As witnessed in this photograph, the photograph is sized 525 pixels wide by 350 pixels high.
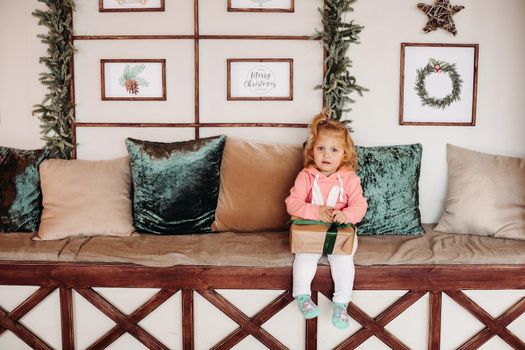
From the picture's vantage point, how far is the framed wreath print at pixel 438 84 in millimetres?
3041

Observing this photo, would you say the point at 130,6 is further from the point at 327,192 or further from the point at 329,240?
the point at 329,240

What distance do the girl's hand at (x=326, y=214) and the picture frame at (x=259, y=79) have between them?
3.02 feet

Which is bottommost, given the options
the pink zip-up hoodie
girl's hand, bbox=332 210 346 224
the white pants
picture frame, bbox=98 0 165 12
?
the white pants

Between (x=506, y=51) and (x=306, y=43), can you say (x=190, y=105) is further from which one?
(x=506, y=51)

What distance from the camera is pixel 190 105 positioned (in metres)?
3.09

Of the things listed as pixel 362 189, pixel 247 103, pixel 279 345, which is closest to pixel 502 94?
pixel 362 189

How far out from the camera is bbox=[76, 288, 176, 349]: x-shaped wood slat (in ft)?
7.97

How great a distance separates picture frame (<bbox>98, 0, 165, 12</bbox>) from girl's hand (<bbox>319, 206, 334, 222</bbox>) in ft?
5.19

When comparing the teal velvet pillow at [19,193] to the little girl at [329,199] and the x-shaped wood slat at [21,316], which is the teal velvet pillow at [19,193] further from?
the little girl at [329,199]

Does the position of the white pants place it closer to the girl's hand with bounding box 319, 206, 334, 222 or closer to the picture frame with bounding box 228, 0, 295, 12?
the girl's hand with bounding box 319, 206, 334, 222

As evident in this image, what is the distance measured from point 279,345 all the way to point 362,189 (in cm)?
93

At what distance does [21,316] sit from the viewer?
2479 mm

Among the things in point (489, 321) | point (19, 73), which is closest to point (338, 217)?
point (489, 321)

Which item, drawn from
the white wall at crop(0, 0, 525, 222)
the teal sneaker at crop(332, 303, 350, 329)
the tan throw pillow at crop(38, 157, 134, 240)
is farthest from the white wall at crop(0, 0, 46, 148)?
the teal sneaker at crop(332, 303, 350, 329)
